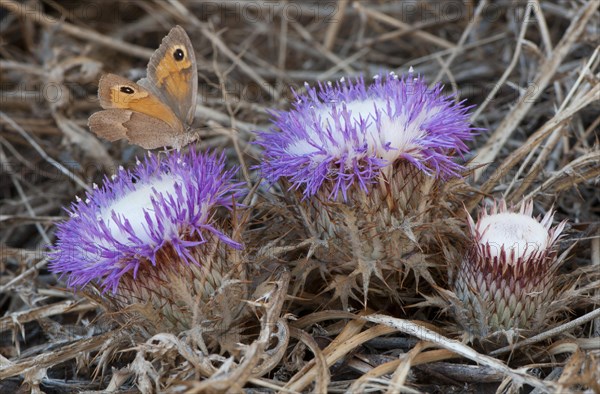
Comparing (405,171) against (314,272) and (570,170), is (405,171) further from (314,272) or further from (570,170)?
(570,170)

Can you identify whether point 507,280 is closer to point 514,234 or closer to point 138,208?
point 514,234

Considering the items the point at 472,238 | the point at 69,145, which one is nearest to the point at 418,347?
the point at 472,238

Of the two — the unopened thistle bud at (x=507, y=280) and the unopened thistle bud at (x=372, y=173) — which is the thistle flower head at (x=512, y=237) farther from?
the unopened thistle bud at (x=372, y=173)

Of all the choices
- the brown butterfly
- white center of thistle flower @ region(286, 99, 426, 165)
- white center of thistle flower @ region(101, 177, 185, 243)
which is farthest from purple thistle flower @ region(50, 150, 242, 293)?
white center of thistle flower @ region(286, 99, 426, 165)

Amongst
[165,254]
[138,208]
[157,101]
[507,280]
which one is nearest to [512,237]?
[507,280]

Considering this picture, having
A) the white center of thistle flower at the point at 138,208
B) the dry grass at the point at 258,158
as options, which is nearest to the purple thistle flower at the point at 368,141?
the dry grass at the point at 258,158
